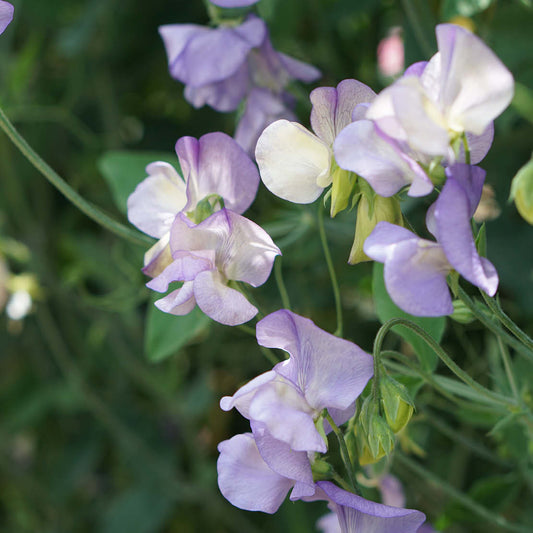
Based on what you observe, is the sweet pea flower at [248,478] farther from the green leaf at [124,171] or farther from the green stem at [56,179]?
the green leaf at [124,171]

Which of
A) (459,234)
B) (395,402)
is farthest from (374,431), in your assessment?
(459,234)

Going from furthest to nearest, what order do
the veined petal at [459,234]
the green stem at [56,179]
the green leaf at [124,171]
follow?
the green leaf at [124,171]
the green stem at [56,179]
the veined petal at [459,234]

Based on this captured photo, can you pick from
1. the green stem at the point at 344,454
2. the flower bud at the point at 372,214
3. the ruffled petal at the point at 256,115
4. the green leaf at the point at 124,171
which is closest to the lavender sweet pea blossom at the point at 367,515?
the green stem at the point at 344,454

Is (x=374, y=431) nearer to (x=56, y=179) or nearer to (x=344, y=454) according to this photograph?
(x=344, y=454)

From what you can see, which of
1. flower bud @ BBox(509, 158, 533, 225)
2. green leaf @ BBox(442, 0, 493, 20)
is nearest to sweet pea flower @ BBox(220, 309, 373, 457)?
flower bud @ BBox(509, 158, 533, 225)

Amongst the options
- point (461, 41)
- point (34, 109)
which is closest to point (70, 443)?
point (34, 109)

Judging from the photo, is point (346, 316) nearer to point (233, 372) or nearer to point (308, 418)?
point (233, 372)
